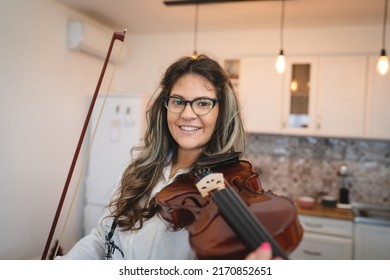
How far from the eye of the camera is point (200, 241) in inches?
23.7

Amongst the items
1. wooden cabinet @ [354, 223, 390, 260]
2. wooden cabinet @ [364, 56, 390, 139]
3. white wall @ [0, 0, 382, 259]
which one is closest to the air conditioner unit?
white wall @ [0, 0, 382, 259]

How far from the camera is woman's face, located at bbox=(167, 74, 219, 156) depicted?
855 mm

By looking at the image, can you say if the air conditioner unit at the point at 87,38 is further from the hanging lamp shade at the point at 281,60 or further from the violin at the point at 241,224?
the violin at the point at 241,224

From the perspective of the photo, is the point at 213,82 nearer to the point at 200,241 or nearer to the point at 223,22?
the point at 200,241

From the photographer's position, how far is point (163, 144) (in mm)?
1021

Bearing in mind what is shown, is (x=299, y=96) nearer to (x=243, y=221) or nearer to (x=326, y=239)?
(x=326, y=239)

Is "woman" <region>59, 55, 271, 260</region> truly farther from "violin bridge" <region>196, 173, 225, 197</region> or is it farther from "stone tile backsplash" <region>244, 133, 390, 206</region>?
"stone tile backsplash" <region>244, 133, 390, 206</region>

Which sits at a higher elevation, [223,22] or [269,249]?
[223,22]

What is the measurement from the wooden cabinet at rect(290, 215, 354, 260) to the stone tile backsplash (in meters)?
0.45

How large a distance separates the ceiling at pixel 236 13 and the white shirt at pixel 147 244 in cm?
167

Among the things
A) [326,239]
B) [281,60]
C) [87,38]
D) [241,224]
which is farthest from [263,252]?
[87,38]

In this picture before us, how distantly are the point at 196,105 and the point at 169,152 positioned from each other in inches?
9.1
